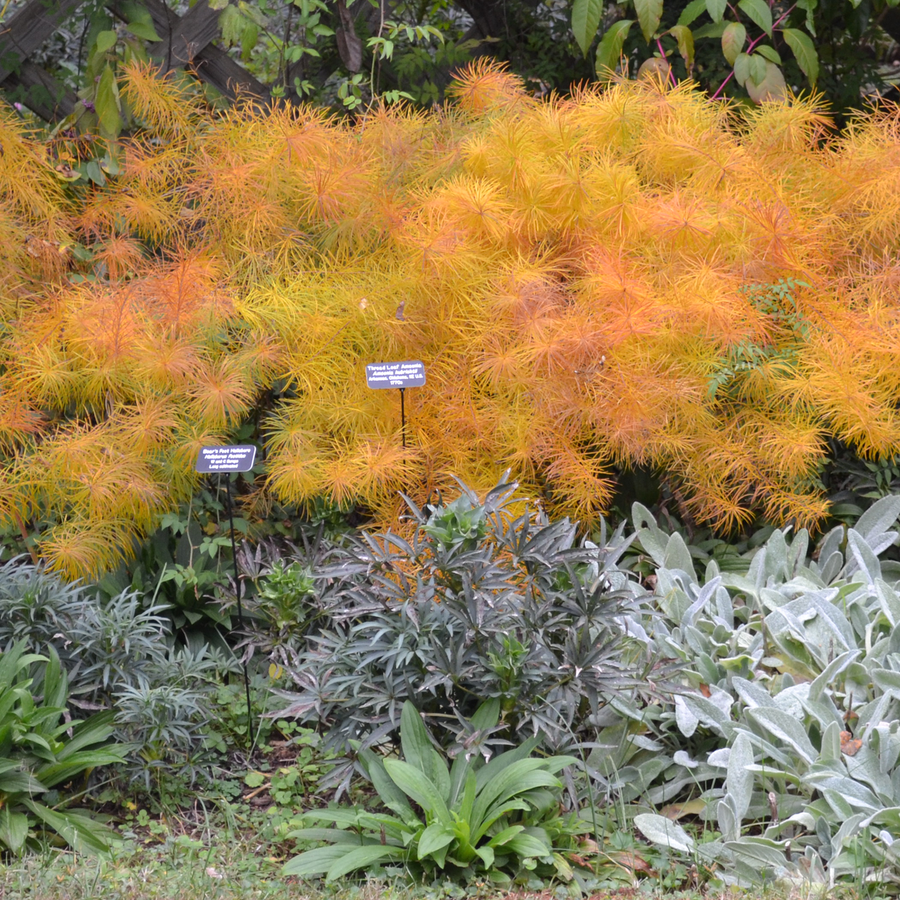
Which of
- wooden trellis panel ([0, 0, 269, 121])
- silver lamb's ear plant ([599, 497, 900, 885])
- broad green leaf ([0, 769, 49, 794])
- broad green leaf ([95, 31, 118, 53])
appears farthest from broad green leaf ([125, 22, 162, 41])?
broad green leaf ([0, 769, 49, 794])

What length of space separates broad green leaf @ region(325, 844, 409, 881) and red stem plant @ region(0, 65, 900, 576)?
112 centimetres

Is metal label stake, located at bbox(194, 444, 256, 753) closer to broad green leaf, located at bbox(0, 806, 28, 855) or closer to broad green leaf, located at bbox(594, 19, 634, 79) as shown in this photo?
broad green leaf, located at bbox(0, 806, 28, 855)

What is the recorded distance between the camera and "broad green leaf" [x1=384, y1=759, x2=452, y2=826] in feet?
7.70

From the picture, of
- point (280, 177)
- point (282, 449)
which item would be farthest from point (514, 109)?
point (282, 449)

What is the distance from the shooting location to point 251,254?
3654mm

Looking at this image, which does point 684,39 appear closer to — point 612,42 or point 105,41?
point 612,42

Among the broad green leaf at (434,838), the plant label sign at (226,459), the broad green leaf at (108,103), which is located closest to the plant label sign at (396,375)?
the plant label sign at (226,459)

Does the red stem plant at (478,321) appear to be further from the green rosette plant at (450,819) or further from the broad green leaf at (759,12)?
the green rosette plant at (450,819)

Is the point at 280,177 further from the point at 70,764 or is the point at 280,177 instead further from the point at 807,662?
the point at 807,662

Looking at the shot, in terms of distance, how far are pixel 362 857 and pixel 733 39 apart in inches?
133

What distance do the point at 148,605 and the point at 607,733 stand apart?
1535 mm

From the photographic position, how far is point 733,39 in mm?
4055

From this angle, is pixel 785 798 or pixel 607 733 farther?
pixel 607 733

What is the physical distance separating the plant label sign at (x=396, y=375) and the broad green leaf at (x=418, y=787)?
3.74ft
